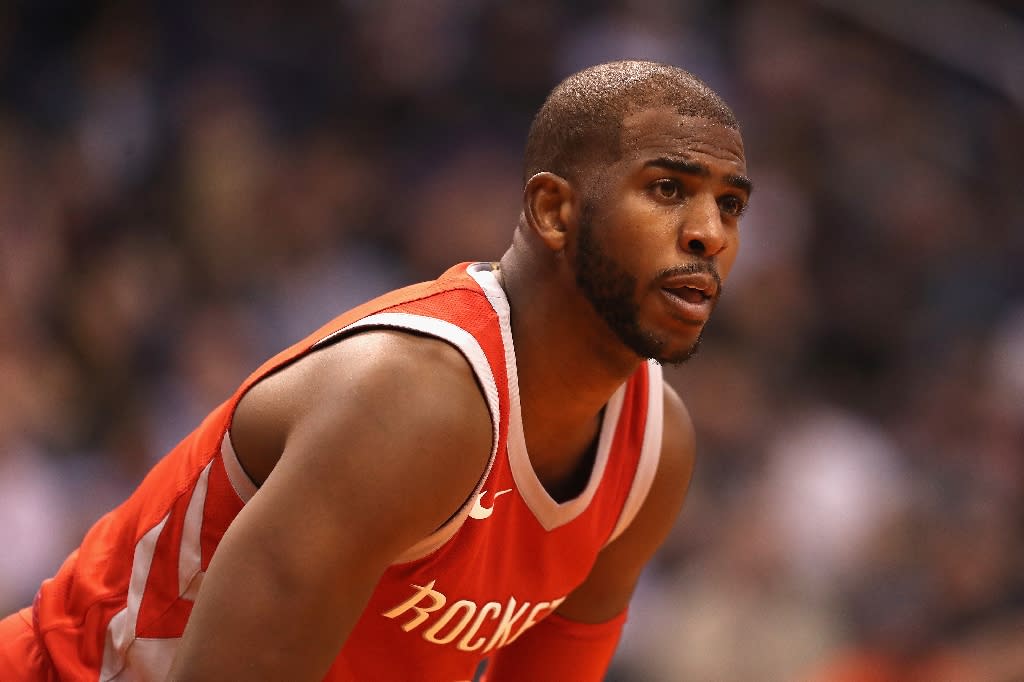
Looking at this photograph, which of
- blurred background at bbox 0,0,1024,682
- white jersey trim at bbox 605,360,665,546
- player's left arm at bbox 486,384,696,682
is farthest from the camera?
blurred background at bbox 0,0,1024,682

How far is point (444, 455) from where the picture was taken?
2.10 metres

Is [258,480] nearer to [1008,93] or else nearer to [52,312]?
[52,312]

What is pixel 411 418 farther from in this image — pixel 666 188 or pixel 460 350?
pixel 666 188

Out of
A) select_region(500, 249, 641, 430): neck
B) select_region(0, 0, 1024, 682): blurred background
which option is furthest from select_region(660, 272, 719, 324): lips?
select_region(0, 0, 1024, 682): blurred background

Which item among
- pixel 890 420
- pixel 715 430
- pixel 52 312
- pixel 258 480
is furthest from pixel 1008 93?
pixel 258 480

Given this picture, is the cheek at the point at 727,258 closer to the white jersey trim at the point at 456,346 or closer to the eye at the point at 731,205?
the eye at the point at 731,205

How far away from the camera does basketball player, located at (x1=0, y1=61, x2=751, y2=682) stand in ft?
6.59

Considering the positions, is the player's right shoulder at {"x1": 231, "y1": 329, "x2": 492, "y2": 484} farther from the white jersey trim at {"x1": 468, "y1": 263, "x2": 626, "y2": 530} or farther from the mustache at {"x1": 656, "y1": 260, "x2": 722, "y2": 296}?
the mustache at {"x1": 656, "y1": 260, "x2": 722, "y2": 296}

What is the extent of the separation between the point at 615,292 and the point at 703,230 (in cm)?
19

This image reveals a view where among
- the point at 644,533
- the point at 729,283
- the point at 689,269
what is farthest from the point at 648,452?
the point at 729,283

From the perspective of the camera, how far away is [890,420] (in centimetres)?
612

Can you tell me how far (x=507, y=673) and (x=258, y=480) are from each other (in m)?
1.02

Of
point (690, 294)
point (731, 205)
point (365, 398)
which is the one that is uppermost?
point (731, 205)

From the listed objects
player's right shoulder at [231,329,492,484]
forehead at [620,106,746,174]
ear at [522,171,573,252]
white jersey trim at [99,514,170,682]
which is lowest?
white jersey trim at [99,514,170,682]
